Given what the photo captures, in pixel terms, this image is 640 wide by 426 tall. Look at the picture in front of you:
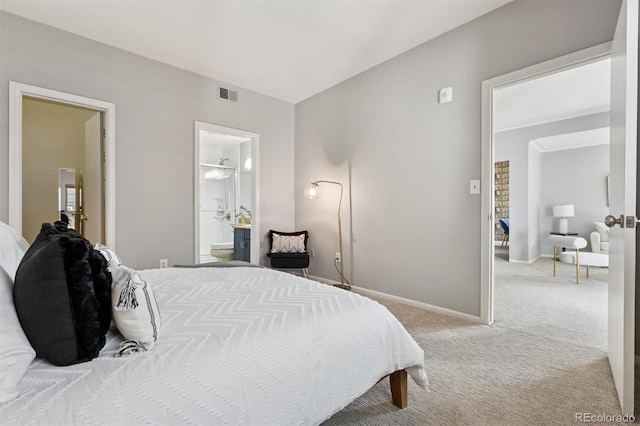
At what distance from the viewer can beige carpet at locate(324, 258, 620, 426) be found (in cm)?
144

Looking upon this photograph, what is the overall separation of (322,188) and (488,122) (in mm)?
2229

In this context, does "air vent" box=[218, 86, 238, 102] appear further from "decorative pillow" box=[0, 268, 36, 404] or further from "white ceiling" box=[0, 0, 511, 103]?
"decorative pillow" box=[0, 268, 36, 404]

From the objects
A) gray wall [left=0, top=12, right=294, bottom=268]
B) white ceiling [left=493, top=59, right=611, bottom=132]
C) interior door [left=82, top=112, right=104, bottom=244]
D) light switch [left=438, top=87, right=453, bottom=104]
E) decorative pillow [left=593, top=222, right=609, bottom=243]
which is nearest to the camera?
gray wall [left=0, top=12, right=294, bottom=268]

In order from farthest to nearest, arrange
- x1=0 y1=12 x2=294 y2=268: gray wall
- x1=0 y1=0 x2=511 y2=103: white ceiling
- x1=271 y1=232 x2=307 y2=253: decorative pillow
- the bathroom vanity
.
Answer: the bathroom vanity, x1=271 y1=232 x2=307 y2=253: decorative pillow, x1=0 y1=12 x2=294 y2=268: gray wall, x1=0 y1=0 x2=511 y2=103: white ceiling

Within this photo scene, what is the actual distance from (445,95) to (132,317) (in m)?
3.04

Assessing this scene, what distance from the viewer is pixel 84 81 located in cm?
284

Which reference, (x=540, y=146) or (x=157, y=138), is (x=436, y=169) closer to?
(x=157, y=138)

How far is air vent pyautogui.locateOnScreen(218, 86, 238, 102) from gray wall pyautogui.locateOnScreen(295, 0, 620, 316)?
1.24 metres

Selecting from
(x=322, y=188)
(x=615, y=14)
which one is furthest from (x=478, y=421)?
(x=322, y=188)

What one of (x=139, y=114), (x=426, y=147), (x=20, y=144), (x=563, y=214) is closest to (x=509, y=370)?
(x=426, y=147)

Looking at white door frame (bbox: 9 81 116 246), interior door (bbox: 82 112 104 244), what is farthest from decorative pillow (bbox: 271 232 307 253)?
interior door (bbox: 82 112 104 244)

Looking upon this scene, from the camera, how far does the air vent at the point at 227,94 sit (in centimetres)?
380

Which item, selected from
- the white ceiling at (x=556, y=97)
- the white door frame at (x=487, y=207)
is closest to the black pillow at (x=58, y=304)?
the white door frame at (x=487, y=207)

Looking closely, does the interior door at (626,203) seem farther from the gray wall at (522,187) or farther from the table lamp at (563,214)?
the table lamp at (563,214)
